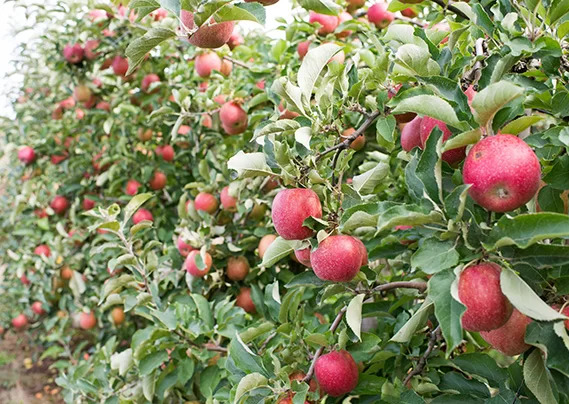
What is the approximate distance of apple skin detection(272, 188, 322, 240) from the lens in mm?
923

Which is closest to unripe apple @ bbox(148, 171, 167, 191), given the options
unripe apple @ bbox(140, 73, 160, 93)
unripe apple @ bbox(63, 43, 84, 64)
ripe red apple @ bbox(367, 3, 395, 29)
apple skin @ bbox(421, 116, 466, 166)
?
unripe apple @ bbox(140, 73, 160, 93)

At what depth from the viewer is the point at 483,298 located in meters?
0.68

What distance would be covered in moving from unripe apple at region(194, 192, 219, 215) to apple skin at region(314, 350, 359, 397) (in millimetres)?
994

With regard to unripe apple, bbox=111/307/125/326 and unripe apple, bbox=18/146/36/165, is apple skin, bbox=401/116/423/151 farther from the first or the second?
unripe apple, bbox=18/146/36/165

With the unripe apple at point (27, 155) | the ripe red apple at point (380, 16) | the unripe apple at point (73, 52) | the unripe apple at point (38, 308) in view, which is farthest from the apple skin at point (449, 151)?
the unripe apple at point (38, 308)

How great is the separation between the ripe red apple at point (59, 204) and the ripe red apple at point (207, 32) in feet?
8.39

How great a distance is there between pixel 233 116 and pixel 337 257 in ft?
3.80

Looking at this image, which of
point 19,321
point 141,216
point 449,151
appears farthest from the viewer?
point 19,321

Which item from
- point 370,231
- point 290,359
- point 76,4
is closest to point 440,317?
point 370,231

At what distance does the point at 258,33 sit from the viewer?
3221 millimetres

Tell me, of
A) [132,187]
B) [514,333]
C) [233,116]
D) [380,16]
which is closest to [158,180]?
[132,187]

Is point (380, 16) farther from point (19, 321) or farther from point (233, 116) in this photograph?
point (19, 321)

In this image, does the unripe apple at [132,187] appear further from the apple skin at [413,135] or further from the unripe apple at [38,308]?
the apple skin at [413,135]

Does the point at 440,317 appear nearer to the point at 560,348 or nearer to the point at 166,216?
the point at 560,348
